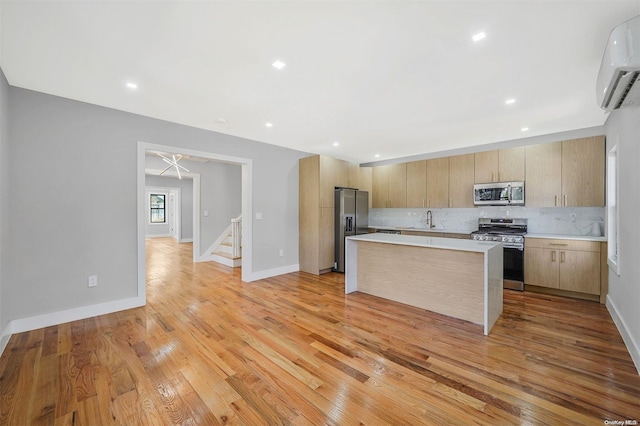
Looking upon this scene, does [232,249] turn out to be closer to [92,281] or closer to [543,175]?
[92,281]

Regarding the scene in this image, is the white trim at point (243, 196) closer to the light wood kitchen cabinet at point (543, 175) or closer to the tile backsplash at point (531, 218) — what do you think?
the tile backsplash at point (531, 218)

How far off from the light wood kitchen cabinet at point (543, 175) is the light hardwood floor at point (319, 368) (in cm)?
167

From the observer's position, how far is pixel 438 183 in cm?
536

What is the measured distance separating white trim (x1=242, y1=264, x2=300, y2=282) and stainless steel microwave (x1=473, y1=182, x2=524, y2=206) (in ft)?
12.3

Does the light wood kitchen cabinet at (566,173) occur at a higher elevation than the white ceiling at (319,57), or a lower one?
lower

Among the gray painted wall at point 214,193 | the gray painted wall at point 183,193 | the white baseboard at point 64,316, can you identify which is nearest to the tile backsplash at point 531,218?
the gray painted wall at point 214,193

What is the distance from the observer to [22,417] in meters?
1.63

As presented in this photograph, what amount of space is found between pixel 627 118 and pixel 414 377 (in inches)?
125

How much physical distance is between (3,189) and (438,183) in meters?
6.20

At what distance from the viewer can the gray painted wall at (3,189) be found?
2.43 m

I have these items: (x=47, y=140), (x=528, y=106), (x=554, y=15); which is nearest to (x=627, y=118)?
(x=528, y=106)

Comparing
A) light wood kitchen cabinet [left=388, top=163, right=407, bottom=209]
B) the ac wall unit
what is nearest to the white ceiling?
the ac wall unit

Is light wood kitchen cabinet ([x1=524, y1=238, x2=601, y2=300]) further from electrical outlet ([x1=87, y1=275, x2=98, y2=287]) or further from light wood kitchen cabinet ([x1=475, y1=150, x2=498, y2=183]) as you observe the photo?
electrical outlet ([x1=87, y1=275, x2=98, y2=287])

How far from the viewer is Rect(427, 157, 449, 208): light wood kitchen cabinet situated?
17.3 feet
